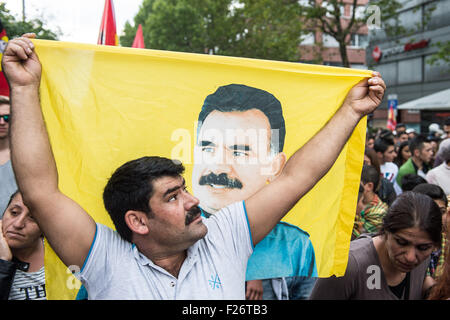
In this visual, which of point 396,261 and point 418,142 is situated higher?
point 418,142

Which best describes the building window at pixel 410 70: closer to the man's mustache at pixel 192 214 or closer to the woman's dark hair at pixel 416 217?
the woman's dark hair at pixel 416 217

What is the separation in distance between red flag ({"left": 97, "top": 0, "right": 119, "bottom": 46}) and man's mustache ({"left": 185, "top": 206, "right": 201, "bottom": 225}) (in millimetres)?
3215

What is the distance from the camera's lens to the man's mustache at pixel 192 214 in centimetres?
201

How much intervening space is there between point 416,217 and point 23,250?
2.06 meters

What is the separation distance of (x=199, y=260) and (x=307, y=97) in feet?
3.30

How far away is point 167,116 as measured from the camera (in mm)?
2203

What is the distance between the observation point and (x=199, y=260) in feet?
6.57

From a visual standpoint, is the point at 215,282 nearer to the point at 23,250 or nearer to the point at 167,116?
the point at 167,116

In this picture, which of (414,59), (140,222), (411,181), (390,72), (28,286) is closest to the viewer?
(140,222)

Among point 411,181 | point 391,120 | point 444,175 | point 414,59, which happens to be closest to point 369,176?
point 411,181

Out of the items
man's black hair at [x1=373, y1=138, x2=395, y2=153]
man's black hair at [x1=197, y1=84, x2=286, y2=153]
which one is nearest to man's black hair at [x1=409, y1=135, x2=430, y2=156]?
man's black hair at [x1=373, y1=138, x2=395, y2=153]
